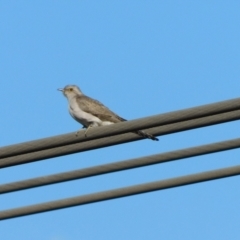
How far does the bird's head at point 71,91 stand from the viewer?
19.1 meters

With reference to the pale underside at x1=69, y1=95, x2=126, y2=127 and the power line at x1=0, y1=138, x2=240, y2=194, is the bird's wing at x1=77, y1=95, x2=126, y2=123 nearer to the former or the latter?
the pale underside at x1=69, y1=95, x2=126, y2=127

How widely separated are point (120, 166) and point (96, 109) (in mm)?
6334

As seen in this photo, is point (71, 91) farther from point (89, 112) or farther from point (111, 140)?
point (111, 140)

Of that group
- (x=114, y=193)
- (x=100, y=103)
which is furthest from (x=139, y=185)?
(x=100, y=103)

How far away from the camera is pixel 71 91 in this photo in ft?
63.7

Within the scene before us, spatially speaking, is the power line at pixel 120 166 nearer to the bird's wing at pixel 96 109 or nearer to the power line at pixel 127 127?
the power line at pixel 127 127

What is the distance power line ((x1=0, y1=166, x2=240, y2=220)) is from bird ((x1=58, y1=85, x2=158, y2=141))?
3996 mm

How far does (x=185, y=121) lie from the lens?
9.48 metres

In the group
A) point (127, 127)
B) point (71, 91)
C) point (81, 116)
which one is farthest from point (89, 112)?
point (127, 127)

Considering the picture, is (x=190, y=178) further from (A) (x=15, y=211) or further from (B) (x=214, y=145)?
(A) (x=15, y=211)

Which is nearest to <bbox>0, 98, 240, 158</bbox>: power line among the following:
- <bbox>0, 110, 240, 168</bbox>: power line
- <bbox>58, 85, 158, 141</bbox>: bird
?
<bbox>0, 110, 240, 168</bbox>: power line

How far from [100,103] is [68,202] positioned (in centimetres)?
615

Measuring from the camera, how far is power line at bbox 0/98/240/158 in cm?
905

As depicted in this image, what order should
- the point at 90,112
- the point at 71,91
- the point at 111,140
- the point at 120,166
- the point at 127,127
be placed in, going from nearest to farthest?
the point at 127,127 < the point at 111,140 < the point at 120,166 < the point at 90,112 < the point at 71,91
